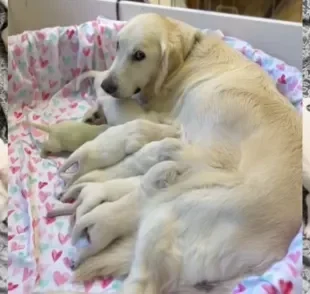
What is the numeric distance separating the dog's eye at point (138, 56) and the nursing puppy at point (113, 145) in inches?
4.8

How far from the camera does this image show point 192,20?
3.17 feet

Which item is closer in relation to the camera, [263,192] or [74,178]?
[263,192]

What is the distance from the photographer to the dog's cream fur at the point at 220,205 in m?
0.76

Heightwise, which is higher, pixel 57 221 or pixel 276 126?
pixel 276 126

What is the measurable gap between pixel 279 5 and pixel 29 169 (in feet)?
1.55

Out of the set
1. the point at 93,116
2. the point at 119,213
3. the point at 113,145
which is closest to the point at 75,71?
the point at 93,116

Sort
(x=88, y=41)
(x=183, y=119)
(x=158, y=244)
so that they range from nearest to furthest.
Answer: (x=158, y=244) → (x=183, y=119) → (x=88, y=41)

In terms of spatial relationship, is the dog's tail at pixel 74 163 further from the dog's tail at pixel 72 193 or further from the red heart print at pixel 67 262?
the red heart print at pixel 67 262

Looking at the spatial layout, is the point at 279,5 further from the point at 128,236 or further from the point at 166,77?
the point at 128,236

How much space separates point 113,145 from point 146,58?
0.15 m

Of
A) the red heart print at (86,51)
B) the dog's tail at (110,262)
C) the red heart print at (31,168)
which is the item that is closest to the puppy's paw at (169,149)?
the dog's tail at (110,262)

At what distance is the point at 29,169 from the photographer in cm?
90

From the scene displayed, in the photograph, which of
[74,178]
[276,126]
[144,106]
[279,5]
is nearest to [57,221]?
[74,178]

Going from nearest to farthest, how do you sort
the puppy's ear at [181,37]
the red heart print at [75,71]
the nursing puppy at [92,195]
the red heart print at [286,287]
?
the red heart print at [286,287] → the nursing puppy at [92,195] → the puppy's ear at [181,37] → the red heart print at [75,71]
